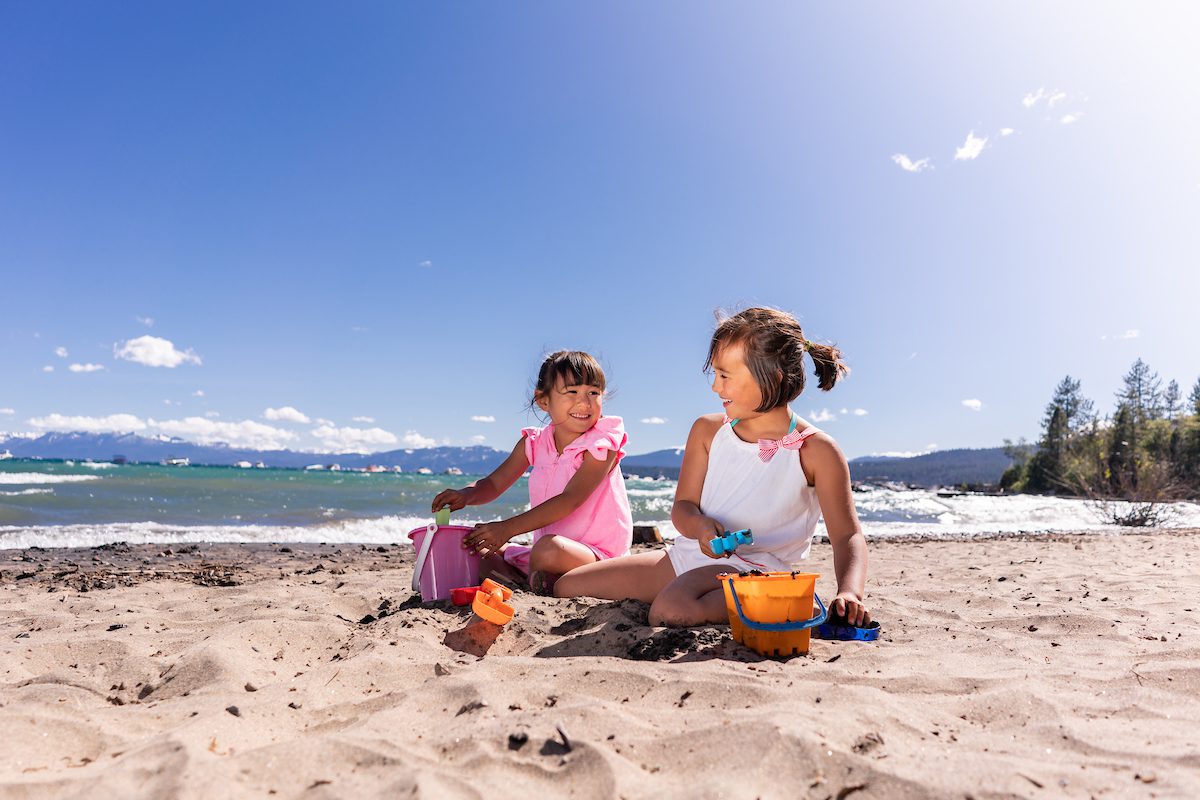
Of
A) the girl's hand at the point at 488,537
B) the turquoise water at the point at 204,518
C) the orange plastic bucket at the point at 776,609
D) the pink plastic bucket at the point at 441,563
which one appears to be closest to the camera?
the orange plastic bucket at the point at 776,609

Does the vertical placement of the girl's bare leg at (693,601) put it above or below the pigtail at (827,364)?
below

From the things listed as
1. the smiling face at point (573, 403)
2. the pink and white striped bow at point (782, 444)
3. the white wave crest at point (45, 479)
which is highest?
the smiling face at point (573, 403)

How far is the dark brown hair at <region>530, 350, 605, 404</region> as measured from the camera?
3615 mm

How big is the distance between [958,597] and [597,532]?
211 centimetres

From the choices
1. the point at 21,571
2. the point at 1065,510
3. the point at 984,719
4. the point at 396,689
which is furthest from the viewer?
the point at 1065,510

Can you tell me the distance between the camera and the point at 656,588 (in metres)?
3.22

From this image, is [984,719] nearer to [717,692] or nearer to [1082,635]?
[717,692]

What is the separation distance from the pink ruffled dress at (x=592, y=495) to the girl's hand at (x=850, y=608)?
1.41 meters

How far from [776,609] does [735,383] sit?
3.25 feet

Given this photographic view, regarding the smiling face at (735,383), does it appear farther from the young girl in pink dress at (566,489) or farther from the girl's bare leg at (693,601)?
the young girl in pink dress at (566,489)

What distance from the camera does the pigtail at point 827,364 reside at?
2.92 m

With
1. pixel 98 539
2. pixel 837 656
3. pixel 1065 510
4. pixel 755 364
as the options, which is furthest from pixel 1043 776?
pixel 1065 510

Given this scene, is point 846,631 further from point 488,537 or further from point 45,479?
point 45,479

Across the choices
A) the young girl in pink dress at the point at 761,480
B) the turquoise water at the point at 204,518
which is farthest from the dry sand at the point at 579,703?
the turquoise water at the point at 204,518
